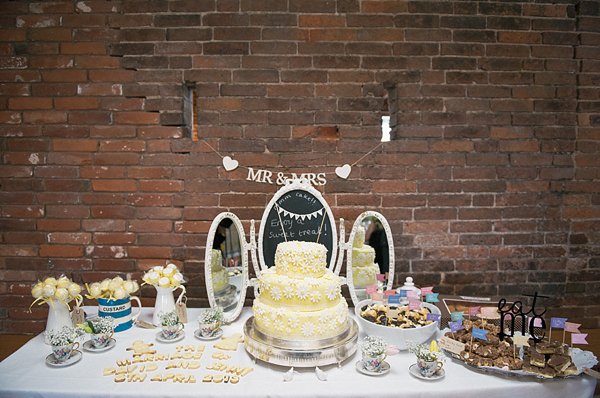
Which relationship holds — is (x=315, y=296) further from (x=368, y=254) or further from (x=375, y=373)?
(x=368, y=254)

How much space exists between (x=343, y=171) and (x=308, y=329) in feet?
3.63

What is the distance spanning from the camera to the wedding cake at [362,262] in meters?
2.27

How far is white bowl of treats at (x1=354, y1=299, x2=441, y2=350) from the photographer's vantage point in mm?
1795

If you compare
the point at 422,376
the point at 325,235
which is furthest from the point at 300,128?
the point at 422,376

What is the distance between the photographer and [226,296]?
2182 mm

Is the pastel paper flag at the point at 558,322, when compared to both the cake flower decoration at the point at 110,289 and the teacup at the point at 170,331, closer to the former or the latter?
the teacup at the point at 170,331

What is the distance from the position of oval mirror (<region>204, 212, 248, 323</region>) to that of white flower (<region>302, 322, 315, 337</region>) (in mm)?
589

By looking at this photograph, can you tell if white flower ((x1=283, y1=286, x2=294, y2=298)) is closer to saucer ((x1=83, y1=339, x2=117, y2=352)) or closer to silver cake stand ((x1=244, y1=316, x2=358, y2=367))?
silver cake stand ((x1=244, y1=316, x2=358, y2=367))

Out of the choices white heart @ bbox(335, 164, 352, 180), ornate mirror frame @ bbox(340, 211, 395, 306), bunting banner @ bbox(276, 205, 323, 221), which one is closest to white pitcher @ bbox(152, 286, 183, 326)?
bunting banner @ bbox(276, 205, 323, 221)

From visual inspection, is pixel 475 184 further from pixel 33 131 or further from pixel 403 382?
pixel 33 131

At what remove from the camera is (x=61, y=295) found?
1892mm

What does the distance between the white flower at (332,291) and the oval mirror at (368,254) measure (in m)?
0.46

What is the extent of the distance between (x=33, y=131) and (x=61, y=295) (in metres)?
1.21

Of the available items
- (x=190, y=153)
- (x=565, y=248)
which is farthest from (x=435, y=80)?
(x=190, y=153)
